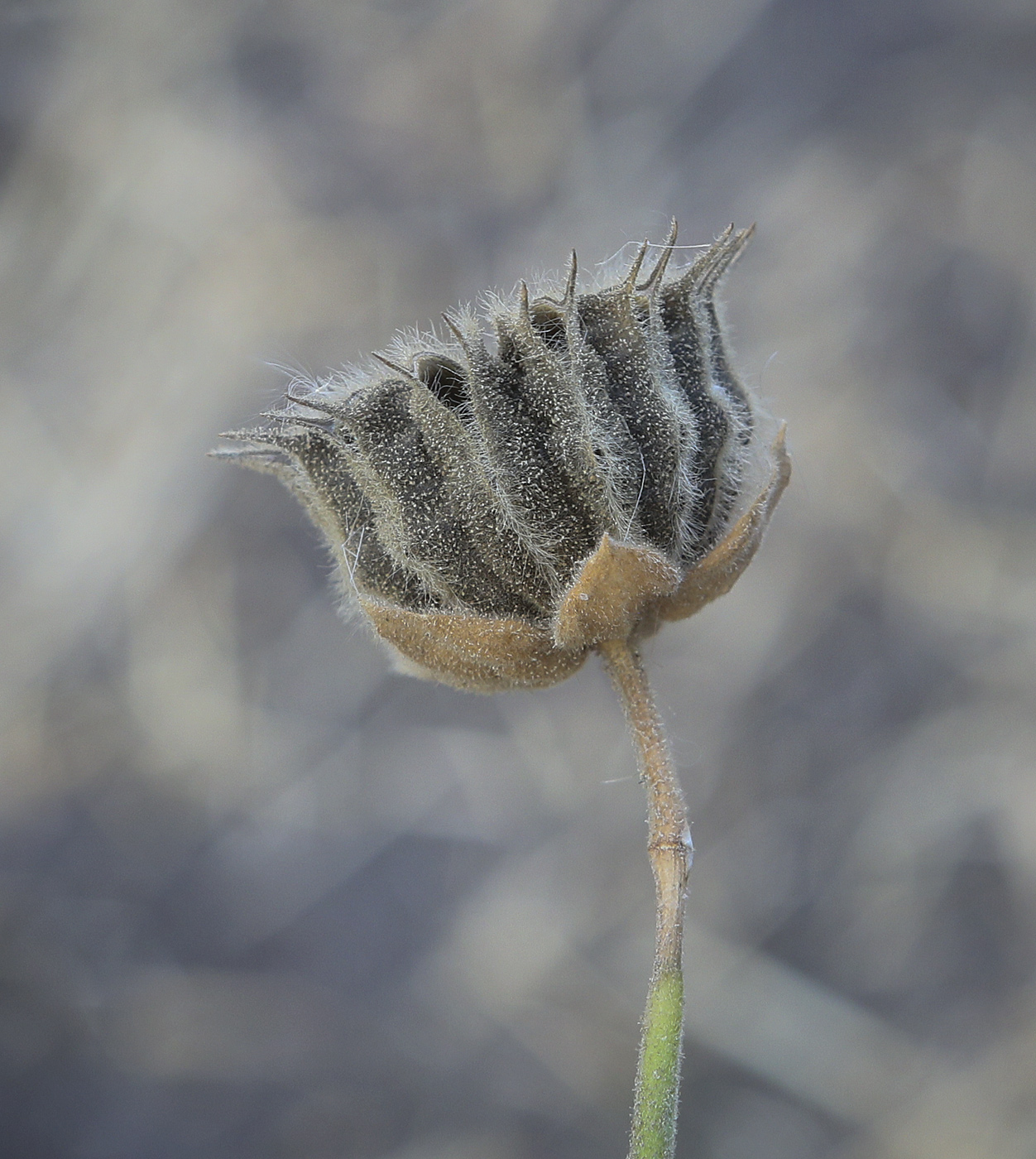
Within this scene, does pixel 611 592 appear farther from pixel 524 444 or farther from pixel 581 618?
pixel 524 444

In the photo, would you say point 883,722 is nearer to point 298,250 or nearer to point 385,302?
point 385,302

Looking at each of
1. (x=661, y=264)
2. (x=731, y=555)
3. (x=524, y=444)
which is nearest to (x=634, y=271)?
(x=661, y=264)

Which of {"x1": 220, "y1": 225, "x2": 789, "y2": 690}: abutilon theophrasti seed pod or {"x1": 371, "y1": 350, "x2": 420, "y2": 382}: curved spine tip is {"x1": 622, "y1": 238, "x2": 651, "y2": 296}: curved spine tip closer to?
{"x1": 220, "y1": 225, "x2": 789, "y2": 690}: abutilon theophrasti seed pod

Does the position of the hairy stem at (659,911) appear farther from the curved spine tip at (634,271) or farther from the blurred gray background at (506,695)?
the blurred gray background at (506,695)

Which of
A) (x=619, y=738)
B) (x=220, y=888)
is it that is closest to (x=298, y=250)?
(x=619, y=738)

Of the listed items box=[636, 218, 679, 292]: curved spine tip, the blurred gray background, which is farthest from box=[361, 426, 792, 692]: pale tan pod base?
the blurred gray background

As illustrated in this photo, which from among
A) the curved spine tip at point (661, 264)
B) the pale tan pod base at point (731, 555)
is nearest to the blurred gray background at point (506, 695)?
Answer: the pale tan pod base at point (731, 555)
